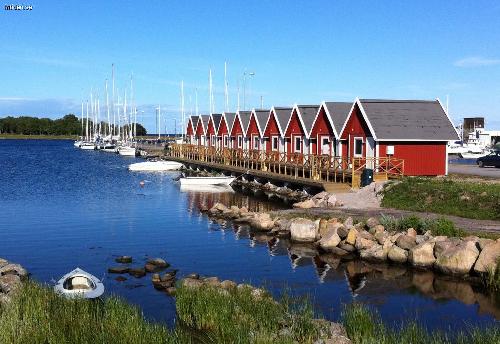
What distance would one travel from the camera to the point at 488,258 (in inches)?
766

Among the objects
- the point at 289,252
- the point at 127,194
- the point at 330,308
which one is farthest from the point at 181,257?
the point at 127,194

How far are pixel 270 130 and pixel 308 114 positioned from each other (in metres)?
6.35

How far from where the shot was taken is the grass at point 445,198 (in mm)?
26109

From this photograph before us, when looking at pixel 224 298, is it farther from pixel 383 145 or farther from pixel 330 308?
pixel 383 145

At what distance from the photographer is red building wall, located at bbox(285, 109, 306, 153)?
46.5 m

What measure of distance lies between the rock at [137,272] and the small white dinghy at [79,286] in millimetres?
3888

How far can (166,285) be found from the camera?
754 inches

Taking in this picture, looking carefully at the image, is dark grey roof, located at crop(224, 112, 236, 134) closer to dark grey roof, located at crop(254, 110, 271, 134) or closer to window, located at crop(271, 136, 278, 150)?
dark grey roof, located at crop(254, 110, 271, 134)

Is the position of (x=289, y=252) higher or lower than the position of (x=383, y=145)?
lower

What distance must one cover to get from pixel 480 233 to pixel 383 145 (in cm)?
1521

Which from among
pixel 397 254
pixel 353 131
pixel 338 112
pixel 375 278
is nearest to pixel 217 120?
pixel 338 112

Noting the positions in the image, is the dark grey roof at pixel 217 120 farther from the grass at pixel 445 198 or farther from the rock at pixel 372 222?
the rock at pixel 372 222

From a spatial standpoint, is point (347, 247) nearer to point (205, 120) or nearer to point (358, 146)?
point (358, 146)

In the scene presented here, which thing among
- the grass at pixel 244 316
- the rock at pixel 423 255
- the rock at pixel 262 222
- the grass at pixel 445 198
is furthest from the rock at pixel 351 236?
the grass at pixel 244 316
